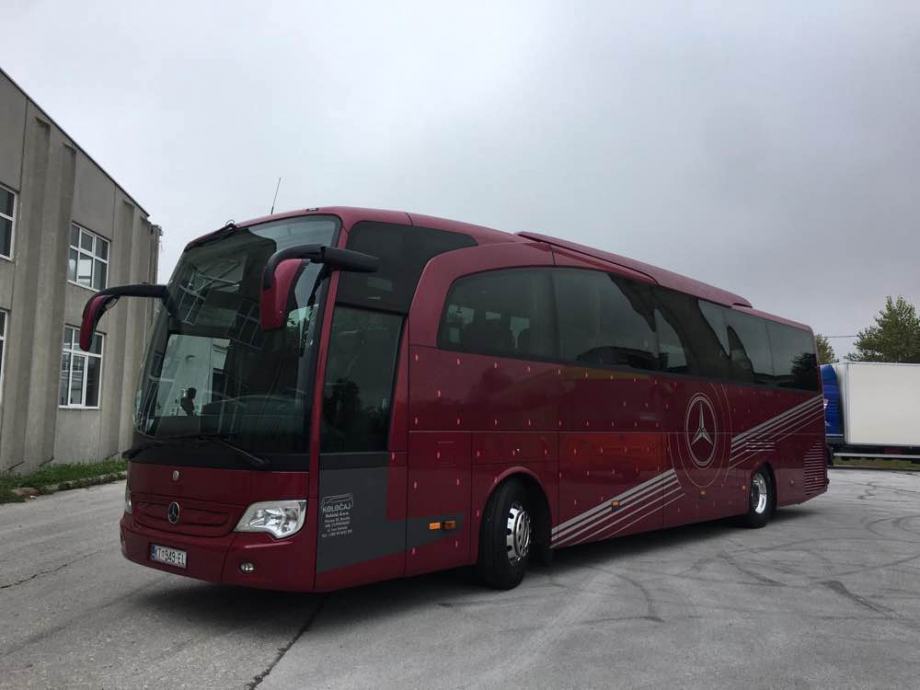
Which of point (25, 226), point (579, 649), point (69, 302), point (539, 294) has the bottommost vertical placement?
point (579, 649)

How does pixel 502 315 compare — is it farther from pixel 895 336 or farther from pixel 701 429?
pixel 895 336

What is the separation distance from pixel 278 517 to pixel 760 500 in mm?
9296

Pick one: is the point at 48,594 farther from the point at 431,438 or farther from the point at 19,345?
the point at 19,345

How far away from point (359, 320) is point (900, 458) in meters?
27.7

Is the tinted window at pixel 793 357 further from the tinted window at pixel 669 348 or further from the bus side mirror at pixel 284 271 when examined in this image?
the bus side mirror at pixel 284 271

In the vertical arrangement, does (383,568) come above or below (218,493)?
below

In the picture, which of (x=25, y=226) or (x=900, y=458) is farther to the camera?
(x=900, y=458)

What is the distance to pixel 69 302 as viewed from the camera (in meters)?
20.1

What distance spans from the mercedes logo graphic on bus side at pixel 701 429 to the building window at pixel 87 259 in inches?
633

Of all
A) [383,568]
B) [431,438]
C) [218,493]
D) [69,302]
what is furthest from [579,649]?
[69,302]

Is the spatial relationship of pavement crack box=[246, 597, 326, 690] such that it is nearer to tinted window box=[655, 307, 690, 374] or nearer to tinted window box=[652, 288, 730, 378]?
tinted window box=[655, 307, 690, 374]

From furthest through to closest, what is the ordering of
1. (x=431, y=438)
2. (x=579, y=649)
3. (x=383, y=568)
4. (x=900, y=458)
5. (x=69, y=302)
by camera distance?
Answer: (x=900, y=458)
(x=69, y=302)
(x=431, y=438)
(x=383, y=568)
(x=579, y=649)

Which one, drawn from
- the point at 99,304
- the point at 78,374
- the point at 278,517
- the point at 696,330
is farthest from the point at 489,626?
the point at 78,374

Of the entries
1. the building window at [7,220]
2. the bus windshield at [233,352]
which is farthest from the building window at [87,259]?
the bus windshield at [233,352]
